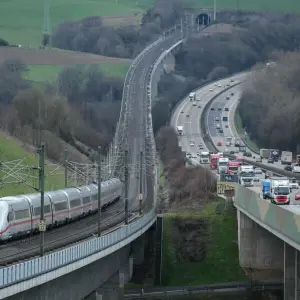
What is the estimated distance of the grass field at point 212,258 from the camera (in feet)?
201

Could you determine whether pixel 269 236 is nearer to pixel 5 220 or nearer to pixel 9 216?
pixel 9 216

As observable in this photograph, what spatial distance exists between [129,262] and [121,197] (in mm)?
20179

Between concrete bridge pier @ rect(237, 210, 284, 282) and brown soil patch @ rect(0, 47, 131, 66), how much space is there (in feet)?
287

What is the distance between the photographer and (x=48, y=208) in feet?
167

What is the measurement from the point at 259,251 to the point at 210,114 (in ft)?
279

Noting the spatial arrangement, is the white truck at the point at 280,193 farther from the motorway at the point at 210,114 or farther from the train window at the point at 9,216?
the motorway at the point at 210,114

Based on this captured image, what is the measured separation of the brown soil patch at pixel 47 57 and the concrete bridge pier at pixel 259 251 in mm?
A: 87628

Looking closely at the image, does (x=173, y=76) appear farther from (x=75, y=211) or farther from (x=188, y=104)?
(x=75, y=211)

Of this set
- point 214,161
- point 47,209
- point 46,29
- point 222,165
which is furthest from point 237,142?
point 47,209

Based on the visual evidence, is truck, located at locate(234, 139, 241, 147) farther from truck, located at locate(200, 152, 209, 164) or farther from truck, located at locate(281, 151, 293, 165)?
truck, located at locate(200, 152, 209, 164)

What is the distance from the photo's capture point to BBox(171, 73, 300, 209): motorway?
125256mm

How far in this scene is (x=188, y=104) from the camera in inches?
5891

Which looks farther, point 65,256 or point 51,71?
point 51,71

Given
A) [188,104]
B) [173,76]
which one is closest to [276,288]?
[188,104]
